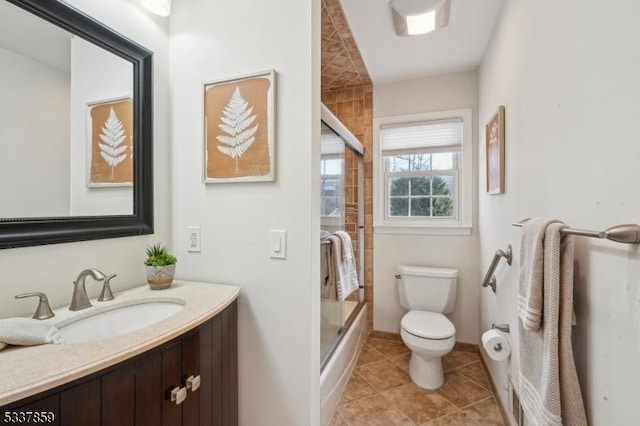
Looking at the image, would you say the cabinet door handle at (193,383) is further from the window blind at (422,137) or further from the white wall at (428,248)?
the window blind at (422,137)

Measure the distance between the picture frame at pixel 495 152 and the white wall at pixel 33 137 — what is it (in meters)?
2.13

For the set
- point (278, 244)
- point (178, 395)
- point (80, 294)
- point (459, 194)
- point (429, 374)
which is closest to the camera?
point (178, 395)

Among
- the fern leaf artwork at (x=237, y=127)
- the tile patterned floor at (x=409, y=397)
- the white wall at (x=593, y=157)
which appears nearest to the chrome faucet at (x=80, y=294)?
the fern leaf artwork at (x=237, y=127)

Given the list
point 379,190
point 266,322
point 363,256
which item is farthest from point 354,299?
point 266,322

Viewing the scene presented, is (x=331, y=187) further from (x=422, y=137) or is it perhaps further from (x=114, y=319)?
(x=114, y=319)

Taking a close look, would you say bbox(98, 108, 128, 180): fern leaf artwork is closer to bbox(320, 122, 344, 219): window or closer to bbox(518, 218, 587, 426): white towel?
bbox(320, 122, 344, 219): window

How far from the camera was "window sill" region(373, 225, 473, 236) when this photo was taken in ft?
8.35

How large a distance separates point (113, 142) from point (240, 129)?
0.54 meters

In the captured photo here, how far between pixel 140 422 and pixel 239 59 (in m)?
1.41

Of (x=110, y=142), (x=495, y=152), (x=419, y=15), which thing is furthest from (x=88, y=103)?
(x=495, y=152)

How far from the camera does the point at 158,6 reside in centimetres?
129

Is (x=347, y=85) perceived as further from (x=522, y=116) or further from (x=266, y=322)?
(x=266, y=322)

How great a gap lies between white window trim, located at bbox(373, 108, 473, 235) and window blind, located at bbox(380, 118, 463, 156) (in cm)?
5

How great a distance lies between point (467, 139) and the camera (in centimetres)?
254
